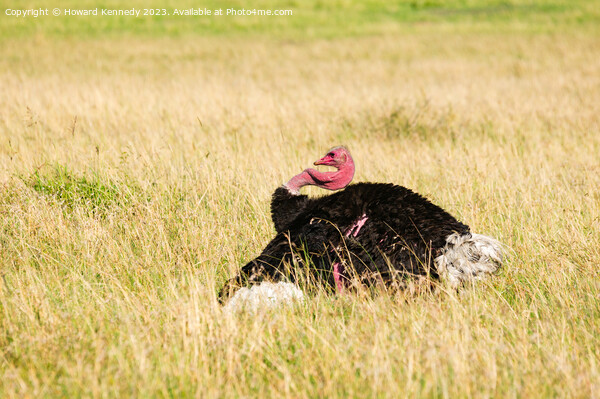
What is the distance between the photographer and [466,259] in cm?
353

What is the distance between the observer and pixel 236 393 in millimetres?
2717

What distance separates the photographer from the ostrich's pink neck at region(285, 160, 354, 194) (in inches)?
166

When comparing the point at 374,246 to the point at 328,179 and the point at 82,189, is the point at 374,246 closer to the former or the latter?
the point at 328,179

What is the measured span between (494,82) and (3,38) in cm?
1674

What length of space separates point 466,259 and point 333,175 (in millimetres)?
1103

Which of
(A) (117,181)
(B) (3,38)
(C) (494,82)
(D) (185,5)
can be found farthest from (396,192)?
(D) (185,5)

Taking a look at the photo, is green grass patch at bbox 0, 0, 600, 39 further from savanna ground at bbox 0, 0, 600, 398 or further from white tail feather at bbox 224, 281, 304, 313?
white tail feather at bbox 224, 281, 304, 313

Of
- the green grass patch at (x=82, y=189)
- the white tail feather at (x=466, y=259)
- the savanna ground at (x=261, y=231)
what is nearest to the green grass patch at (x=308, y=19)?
the savanna ground at (x=261, y=231)

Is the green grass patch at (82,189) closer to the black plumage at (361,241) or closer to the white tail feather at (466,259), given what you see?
the black plumage at (361,241)

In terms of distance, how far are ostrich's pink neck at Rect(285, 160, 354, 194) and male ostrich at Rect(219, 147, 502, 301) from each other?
0.22m

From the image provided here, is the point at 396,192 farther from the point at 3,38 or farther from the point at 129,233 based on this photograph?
the point at 3,38

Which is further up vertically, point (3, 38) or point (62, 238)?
point (3, 38)

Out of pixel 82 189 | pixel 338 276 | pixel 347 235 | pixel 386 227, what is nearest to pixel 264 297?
pixel 338 276

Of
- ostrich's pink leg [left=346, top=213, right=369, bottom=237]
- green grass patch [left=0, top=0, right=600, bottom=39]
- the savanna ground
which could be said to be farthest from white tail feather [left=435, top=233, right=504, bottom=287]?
green grass patch [left=0, top=0, right=600, bottom=39]
